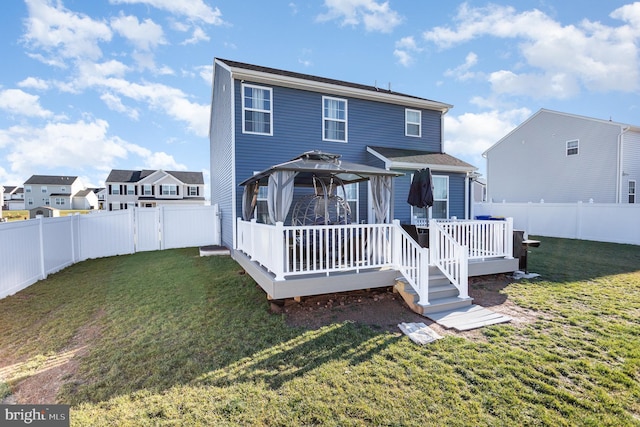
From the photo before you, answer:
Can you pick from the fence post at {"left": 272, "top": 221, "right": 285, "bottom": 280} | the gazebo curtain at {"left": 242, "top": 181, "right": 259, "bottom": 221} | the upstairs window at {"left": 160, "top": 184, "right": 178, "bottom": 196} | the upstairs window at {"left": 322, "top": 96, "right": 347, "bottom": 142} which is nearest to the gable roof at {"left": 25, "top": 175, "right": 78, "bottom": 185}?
the upstairs window at {"left": 160, "top": 184, "right": 178, "bottom": 196}

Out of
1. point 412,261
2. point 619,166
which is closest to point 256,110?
point 412,261

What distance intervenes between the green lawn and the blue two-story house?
3889 millimetres

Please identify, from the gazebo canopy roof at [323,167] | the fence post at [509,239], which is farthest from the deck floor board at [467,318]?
the gazebo canopy roof at [323,167]

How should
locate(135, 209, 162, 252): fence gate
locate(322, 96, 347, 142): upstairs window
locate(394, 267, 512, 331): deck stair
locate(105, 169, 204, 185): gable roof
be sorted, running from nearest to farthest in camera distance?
locate(394, 267, 512, 331): deck stair, locate(322, 96, 347, 142): upstairs window, locate(135, 209, 162, 252): fence gate, locate(105, 169, 204, 185): gable roof

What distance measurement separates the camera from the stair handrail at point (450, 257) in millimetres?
5477

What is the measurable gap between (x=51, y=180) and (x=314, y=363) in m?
68.6

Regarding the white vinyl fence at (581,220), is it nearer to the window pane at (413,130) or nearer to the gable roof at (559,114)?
the gable roof at (559,114)

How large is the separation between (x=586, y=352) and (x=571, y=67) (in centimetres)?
1659

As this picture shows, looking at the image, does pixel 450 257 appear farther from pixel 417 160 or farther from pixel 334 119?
pixel 334 119

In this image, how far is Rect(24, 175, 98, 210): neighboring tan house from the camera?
50281 mm

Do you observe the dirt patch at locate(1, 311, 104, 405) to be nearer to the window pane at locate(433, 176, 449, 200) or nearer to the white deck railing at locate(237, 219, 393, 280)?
the white deck railing at locate(237, 219, 393, 280)

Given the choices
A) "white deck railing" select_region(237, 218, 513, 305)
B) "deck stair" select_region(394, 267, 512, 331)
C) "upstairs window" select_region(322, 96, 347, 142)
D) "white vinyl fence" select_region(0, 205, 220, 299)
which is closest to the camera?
"deck stair" select_region(394, 267, 512, 331)

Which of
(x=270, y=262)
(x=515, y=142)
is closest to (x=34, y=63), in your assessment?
(x=270, y=262)

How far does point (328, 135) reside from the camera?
10680mm
